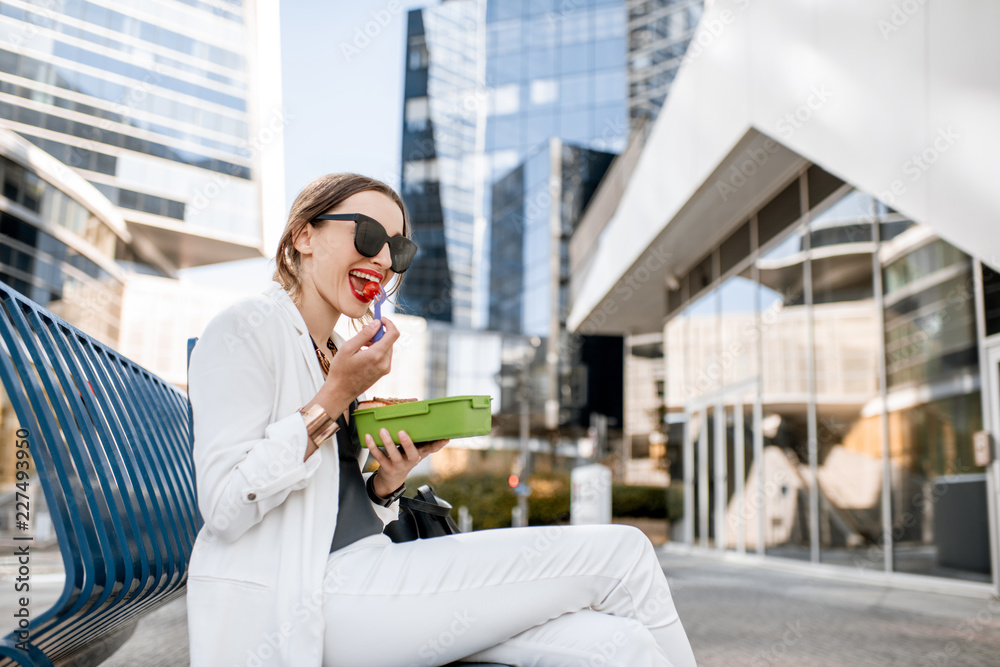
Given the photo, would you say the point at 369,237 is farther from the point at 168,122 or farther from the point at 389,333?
the point at 168,122

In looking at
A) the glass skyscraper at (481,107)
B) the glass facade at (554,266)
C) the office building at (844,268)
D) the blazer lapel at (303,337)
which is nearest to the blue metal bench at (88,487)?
the blazer lapel at (303,337)

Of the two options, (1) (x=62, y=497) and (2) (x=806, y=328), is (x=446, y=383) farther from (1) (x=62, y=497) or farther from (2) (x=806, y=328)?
(1) (x=62, y=497)

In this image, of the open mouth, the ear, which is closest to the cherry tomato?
the open mouth

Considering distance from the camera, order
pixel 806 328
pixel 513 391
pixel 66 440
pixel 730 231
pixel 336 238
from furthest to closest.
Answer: pixel 513 391, pixel 730 231, pixel 806 328, pixel 336 238, pixel 66 440

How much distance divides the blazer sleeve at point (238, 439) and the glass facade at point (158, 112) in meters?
30.9

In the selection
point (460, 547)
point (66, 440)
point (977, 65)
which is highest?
point (977, 65)

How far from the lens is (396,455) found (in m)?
1.61

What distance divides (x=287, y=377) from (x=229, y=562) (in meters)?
0.39

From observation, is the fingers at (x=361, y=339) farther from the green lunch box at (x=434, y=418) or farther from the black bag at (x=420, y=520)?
the black bag at (x=420, y=520)

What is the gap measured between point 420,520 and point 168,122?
Answer: 155ft

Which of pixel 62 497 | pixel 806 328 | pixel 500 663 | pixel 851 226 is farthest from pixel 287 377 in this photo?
pixel 806 328

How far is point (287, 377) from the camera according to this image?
161cm

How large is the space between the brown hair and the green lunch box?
1.54 ft

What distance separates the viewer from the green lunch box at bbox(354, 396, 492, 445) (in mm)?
1489
